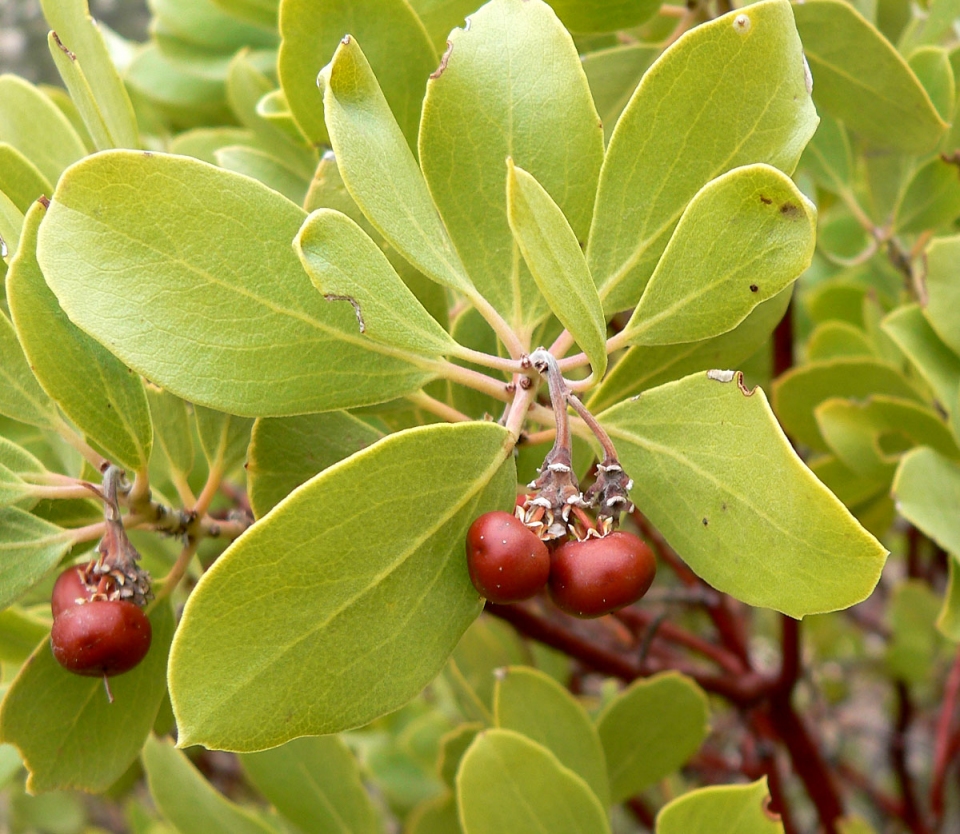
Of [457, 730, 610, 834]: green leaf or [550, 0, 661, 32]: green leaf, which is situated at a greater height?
[550, 0, 661, 32]: green leaf

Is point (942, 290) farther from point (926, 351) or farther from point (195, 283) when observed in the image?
point (195, 283)

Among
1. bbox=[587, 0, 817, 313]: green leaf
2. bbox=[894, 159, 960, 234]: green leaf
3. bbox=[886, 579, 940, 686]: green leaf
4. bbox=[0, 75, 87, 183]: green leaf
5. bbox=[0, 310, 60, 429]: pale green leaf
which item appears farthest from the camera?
bbox=[886, 579, 940, 686]: green leaf

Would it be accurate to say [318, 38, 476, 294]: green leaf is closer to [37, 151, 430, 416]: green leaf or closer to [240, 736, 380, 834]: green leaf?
[37, 151, 430, 416]: green leaf

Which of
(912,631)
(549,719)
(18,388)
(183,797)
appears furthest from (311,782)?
(912,631)

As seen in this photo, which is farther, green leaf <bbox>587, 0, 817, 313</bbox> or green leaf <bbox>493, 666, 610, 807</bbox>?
green leaf <bbox>493, 666, 610, 807</bbox>

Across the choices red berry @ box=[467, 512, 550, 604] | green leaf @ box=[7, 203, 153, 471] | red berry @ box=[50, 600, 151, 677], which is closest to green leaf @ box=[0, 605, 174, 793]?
red berry @ box=[50, 600, 151, 677]

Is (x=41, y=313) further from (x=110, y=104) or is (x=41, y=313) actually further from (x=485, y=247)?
(x=485, y=247)

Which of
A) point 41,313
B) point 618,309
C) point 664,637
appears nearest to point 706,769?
point 664,637
